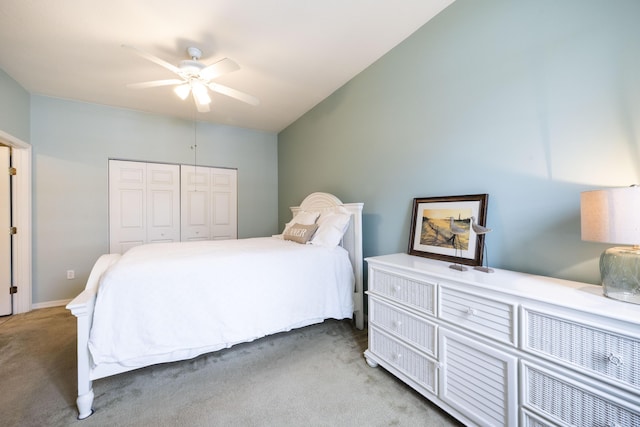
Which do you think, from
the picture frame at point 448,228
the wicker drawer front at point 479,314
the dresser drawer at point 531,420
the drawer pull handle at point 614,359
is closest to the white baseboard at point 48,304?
the picture frame at point 448,228

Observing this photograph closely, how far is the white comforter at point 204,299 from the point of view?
5.08 ft

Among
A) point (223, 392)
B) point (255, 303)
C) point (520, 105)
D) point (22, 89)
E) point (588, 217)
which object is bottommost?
point (223, 392)

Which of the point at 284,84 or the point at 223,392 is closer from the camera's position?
the point at 223,392

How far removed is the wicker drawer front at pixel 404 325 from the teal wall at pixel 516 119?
25.1 inches

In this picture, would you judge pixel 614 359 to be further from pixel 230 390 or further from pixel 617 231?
pixel 230 390

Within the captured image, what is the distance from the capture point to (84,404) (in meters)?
1.44

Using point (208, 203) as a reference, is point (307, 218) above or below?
below

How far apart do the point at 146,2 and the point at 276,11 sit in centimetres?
91

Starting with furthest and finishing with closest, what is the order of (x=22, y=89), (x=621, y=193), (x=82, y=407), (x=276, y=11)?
(x=22, y=89) → (x=276, y=11) → (x=82, y=407) → (x=621, y=193)

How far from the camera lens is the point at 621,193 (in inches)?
37.0

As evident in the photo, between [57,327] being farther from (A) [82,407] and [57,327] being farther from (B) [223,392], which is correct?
(B) [223,392]

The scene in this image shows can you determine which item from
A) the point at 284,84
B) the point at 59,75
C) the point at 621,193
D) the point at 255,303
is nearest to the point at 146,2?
the point at 284,84

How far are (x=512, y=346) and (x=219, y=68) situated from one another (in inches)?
103

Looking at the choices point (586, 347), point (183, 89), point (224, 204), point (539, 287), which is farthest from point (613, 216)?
point (224, 204)
